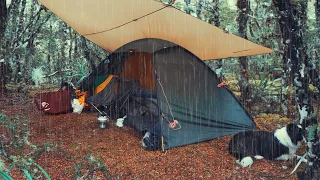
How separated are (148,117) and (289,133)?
238cm

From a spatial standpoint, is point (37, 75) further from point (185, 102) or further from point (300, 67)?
point (300, 67)

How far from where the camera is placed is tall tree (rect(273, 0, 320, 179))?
2.90 metres

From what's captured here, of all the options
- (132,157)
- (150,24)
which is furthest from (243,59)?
(132,157)

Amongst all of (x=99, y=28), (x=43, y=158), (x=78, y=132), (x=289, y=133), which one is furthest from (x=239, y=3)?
(x=43, y=158)

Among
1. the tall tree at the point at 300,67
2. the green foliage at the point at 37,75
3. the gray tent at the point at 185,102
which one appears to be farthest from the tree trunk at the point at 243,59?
the green foliage at the point at 37,75

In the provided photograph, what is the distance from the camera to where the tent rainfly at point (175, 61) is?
4398 millimetres

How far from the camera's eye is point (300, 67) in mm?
2934

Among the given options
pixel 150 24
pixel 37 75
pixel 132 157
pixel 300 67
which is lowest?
pixel 132 157

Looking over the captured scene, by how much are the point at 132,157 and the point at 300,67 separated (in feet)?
7.59

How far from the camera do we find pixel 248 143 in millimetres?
3859

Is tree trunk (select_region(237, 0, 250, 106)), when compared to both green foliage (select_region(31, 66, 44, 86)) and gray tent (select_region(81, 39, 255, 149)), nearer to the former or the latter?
gray tent (select_region(81, 39, 255, 149))

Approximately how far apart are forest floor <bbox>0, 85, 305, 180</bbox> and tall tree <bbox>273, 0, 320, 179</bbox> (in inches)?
19.9

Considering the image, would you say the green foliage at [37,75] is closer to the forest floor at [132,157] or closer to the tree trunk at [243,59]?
the forest floor at [132,157]

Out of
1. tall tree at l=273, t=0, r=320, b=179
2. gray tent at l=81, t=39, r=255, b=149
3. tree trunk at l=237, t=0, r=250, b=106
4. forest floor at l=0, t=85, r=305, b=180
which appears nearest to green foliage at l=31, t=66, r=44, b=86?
forest floor at l=0, t=85, r=305, b=180
